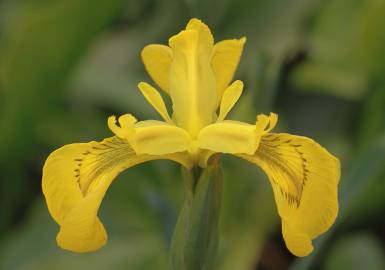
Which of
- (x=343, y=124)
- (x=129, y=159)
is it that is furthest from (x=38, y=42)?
(x=129, y=159)

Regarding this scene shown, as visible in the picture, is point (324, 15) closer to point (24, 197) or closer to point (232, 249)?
point (232, 249)

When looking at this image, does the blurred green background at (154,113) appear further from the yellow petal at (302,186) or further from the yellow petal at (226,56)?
the yellow petal at (302,186)

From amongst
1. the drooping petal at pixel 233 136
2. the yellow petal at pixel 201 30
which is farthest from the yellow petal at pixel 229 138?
the yellow petal at pixel 201 30

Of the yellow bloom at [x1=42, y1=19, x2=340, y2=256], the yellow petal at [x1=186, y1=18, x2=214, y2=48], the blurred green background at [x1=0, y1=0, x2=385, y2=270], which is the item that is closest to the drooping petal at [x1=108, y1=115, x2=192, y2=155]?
the yellow bloom at [x1=42, y1=19, x2=340, y2=256]

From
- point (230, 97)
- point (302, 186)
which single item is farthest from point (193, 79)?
point (302, 186)

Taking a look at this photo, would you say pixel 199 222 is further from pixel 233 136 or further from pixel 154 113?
pixel 154 113

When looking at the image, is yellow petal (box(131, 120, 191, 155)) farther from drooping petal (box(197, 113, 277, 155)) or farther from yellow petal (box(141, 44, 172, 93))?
yellow petal (box(141, 44, 172, 93))
